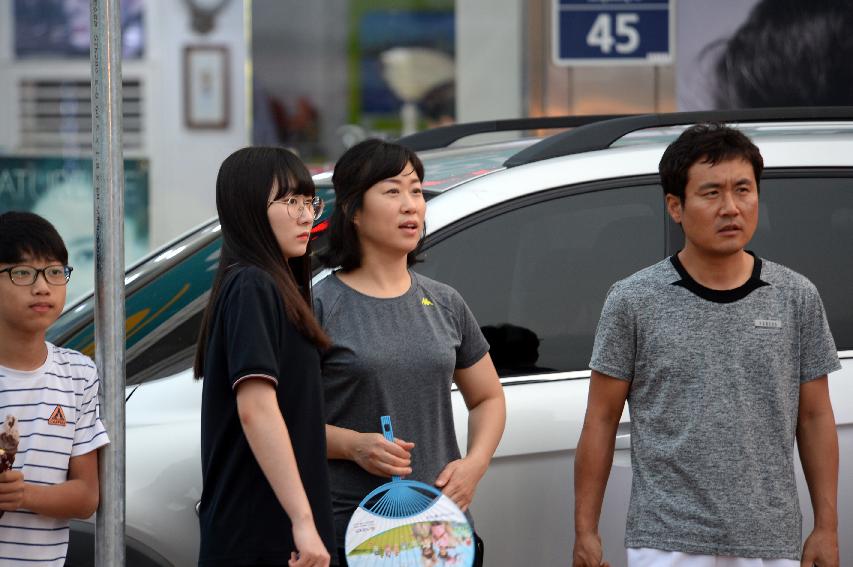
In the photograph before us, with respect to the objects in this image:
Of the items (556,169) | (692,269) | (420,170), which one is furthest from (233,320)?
(556,169)

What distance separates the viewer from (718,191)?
2.98 metres

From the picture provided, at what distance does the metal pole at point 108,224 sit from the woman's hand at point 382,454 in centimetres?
56

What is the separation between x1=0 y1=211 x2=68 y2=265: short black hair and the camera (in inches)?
109

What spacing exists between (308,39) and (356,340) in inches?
260

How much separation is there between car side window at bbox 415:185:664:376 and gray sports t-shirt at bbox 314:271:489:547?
0.48 m

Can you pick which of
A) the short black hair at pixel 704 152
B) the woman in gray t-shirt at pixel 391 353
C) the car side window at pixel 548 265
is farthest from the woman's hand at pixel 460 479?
the short black hair at pixel 704 152

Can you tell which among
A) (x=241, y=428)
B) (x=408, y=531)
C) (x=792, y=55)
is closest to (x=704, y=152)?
(x=408, y=531)

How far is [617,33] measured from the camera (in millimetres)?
8156

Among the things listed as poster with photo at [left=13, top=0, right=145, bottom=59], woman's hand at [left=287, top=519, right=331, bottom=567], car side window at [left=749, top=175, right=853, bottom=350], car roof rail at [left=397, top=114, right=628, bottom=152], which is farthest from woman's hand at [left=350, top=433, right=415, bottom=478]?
poster with photo at [left=13, top=0, right=145, bottom=59]

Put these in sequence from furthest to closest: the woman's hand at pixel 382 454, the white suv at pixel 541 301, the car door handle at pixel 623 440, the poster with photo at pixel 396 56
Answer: the poster with photo at pixel 396 56 → the car door handle at pixel 623 440 → the white suv at pixel 541 301 → the woman's hand at pixel 382 454

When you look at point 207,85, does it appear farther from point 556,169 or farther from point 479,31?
point 556,169

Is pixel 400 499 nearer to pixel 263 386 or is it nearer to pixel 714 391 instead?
pixel 263 386

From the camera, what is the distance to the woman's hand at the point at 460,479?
2953mm

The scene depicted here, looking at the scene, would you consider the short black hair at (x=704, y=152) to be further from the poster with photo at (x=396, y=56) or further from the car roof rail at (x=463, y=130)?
the poster with photo at (x=396, y=56)
